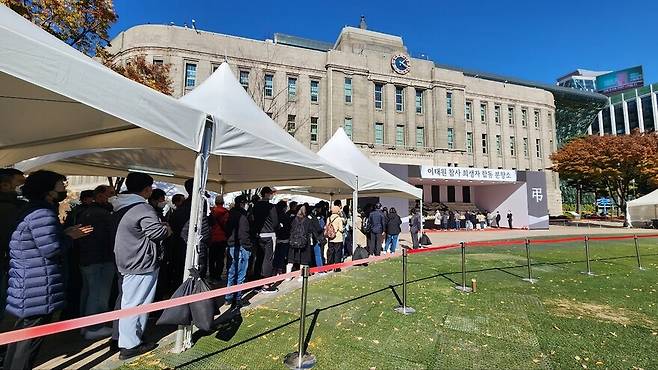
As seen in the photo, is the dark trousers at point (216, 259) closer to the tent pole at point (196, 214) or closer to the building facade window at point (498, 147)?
the tent pole at point (196, 214)

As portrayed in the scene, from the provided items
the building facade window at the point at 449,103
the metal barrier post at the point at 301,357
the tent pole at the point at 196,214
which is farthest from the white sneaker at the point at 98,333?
the building facade window at the point at 449,103

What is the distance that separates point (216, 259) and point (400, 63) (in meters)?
33.7

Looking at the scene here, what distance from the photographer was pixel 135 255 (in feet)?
11.5

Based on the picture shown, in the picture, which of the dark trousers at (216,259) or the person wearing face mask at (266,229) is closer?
→ the person wearing face mask at (266,229)

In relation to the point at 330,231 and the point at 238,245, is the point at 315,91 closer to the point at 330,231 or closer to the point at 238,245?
the point at 330,231

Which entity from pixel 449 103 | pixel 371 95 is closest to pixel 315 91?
pixel 371 95

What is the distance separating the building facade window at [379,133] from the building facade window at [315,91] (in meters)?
6.68

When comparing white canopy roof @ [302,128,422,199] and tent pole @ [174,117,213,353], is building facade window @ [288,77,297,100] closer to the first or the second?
white canopy roof @ [302,128,422,199]

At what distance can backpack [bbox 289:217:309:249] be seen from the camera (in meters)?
7.48

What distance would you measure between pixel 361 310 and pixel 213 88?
4.19m

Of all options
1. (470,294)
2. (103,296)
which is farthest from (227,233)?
(470,294)

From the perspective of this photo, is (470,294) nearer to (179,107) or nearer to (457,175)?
(179,107)

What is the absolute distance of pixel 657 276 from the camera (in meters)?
8.20

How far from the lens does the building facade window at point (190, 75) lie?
29562 mm
